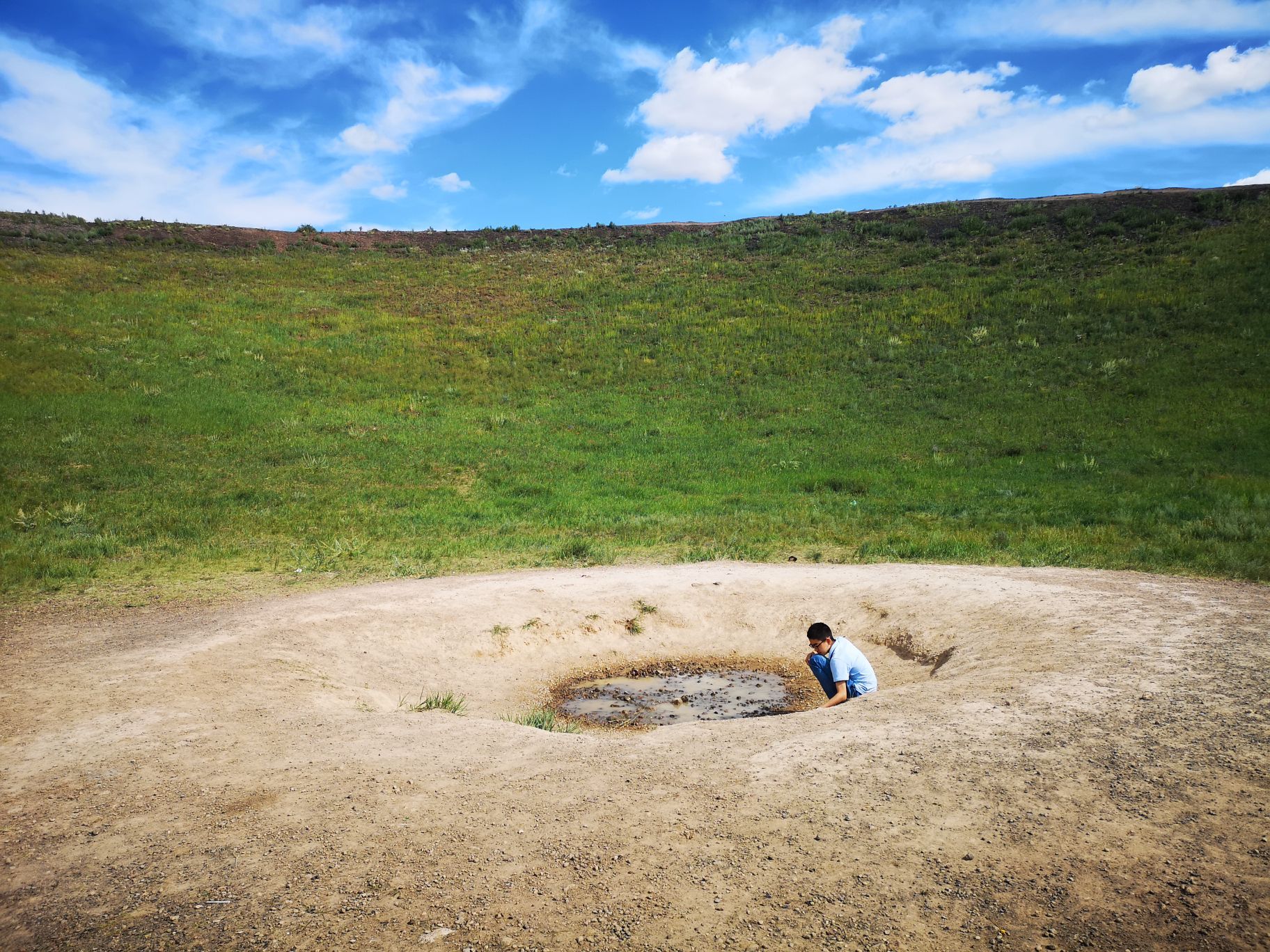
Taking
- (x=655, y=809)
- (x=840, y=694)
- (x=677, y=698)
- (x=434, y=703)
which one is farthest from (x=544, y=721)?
(x=840, y=694)

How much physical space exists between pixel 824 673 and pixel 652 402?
22.8 m

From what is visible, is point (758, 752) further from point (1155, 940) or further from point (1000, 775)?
point (1155, 940)

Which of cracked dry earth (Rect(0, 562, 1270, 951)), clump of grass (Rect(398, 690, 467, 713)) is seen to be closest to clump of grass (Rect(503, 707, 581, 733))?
cracked dry earth (Rect(0, 562, 1270, 951))

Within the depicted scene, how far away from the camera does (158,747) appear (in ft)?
20.2

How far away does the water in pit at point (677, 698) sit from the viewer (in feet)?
29.8

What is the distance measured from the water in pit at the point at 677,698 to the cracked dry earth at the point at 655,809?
2.87 ft

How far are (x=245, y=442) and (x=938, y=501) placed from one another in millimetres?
20966

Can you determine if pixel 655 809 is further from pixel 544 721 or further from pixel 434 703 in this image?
pixel 434 703

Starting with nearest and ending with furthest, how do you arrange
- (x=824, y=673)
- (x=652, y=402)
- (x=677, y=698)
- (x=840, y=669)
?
1. (x=840, y=669)
2. (x=824, y=673)
3. (x=677, y=698)
4. (x=652, y=402)

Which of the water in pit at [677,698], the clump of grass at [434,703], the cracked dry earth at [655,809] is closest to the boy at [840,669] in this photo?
the cracked dry earth at [655,809]

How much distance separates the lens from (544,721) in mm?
7848

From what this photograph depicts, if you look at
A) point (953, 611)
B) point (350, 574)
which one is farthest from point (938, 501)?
point (350, 574)

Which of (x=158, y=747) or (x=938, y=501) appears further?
(x=938, y=501)

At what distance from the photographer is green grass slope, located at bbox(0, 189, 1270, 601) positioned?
1600 centimetres
